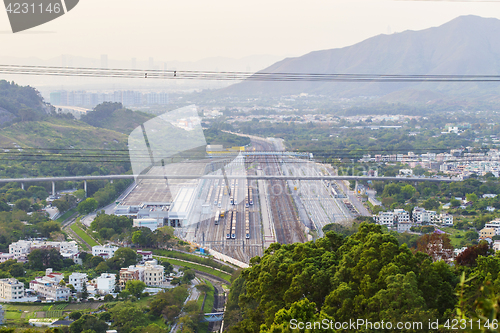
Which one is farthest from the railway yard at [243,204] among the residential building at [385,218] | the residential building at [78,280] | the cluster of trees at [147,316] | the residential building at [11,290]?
the residential building at [11,290]

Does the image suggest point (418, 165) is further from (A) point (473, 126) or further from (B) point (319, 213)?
(A) point (473, 126)

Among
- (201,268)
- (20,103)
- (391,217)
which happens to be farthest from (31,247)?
(20,103)

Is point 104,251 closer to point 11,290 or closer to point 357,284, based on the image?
point 11,290

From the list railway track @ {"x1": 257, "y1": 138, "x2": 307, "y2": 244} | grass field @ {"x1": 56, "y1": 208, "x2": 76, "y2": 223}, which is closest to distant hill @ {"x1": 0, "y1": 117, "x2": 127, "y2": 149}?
grass field @ {"x1": 56, "y1": 208, "x2": 76, "y2": 223}

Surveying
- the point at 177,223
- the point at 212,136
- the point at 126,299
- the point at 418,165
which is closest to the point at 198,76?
the point at 126,299

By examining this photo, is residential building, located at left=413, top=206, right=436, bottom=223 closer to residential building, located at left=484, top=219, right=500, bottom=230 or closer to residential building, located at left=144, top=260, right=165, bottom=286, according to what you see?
residential building, located at left=484, top=219, right=500, bottom=230

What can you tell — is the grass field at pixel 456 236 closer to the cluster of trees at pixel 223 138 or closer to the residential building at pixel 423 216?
the residential building at pixel 423 216
